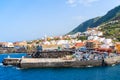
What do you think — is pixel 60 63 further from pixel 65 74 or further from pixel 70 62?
pixel 65 74

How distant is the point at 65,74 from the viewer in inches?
2125

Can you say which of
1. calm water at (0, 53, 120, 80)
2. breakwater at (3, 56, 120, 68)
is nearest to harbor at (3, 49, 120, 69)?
breakwater at (3, 56, 120, 68)

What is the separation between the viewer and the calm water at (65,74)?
50031 millimetres

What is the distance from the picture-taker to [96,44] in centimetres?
10444

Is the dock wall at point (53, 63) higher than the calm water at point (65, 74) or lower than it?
higher

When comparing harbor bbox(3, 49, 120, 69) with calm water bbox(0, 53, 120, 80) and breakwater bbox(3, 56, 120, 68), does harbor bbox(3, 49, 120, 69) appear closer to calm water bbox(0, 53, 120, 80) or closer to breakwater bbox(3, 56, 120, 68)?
breakwater bbox(3, 56, 120, 68)

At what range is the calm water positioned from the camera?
5003cm

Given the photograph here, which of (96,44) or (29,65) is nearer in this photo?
(29,65)

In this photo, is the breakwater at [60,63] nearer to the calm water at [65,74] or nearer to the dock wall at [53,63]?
the dock wall at [53,63]

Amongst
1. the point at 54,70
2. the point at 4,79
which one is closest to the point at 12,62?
the point at 54,70

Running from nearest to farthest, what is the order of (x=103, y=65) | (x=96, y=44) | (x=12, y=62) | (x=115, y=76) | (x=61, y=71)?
(x=115, y=76) → (x=61, y=71) → (x=103, y=65) → (x=12, y=62) → (x=96, y=44)

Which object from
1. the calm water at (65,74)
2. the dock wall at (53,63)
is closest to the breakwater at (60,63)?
the dock wall at (53,63)

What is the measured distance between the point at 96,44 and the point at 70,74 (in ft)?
171

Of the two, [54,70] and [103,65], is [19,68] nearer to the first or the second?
[54,70]
